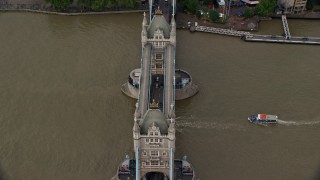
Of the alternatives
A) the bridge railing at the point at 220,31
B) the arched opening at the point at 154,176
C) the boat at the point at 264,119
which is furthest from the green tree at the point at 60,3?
the arched opening at the point at 154,176

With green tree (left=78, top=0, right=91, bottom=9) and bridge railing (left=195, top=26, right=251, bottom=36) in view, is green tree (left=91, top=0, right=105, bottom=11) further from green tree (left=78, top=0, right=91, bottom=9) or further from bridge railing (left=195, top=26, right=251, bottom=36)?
bridge railing (left=195, top=26, right=251, bottom=36)

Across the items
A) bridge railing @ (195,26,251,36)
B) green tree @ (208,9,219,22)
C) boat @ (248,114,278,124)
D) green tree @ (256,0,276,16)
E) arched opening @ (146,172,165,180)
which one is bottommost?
arched opening @ (146,172,165,180)

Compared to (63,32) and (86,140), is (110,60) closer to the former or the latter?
(63,32)

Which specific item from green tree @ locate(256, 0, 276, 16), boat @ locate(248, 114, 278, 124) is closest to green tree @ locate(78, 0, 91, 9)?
green tree @ locate(256, 0, 276, 16)

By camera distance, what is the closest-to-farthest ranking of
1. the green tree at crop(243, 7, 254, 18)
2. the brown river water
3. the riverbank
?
the brown river water, the green tree at crop(243, 7, 254, 18), the riverbank

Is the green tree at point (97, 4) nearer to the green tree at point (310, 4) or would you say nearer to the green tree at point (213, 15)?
the green tree at point (213, 15)
